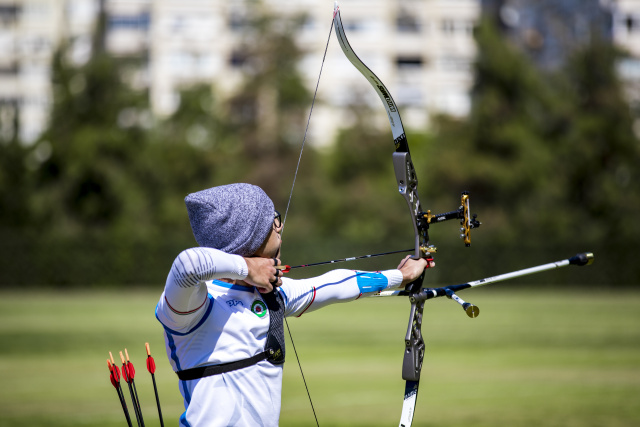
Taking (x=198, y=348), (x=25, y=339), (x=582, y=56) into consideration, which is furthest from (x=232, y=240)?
(x=582, y=56)

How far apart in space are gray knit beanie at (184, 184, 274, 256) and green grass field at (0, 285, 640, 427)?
192 inches

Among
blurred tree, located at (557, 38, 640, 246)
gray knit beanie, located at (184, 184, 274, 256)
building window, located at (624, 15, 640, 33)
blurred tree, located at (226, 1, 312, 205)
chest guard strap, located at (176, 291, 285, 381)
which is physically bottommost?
chest guard strap, located at (176, 291, 285, 381)

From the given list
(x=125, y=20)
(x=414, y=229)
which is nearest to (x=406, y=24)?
(x=125, y=20)

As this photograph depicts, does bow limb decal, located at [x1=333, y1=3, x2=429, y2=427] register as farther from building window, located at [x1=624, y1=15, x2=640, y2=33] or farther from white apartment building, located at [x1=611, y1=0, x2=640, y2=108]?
building window, located at [x1=624, y1=15, x2=640, y2=33]

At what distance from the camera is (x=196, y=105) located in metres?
41.5

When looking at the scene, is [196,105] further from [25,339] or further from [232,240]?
[232,240]

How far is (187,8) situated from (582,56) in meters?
29.9

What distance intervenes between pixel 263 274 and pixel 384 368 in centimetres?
871

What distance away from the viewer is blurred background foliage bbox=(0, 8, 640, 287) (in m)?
31.8

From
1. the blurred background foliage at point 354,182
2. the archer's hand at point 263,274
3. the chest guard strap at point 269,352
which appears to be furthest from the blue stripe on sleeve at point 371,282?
the blurred background foliage at point 354,182

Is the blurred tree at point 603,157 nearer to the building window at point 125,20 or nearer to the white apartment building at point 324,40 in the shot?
the white apartment building at point 324,40

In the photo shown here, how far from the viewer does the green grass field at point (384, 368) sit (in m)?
7.91

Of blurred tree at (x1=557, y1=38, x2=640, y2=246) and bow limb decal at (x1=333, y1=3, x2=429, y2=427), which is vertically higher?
blurred tree at (x1=557, y1=38, x2=640, y2=246)

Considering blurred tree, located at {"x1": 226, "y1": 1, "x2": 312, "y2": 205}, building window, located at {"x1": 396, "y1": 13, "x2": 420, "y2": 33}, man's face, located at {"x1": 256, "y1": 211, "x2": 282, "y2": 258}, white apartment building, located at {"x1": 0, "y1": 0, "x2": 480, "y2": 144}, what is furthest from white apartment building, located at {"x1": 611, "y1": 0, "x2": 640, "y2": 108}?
man's face, located at {"x1": 256, "y1": 211, "x2": 282, "y2": 258}
